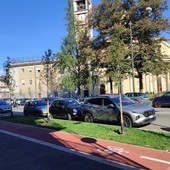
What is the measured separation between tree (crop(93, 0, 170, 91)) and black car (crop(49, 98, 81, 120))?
55.7 feet

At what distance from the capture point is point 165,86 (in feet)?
199

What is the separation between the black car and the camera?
17.2m

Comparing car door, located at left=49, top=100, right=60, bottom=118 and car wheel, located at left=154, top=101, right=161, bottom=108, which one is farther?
car wheel, located at left=154, top=101, right=161, bottom=108

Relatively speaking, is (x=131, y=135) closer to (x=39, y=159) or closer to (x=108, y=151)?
(x=108, y=151)

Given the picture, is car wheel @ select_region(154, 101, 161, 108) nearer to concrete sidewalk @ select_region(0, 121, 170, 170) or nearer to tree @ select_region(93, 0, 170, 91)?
tree @ select_region(93, 0, 170, 91)

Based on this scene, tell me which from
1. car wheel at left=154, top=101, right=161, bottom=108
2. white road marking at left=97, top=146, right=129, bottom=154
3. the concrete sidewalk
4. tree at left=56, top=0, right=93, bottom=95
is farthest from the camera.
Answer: tree at left=56, top=0, right=93, bottom=95

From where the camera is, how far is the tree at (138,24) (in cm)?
3462

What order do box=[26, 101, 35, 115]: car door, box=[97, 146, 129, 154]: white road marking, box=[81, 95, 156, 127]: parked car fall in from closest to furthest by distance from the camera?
box=[97, 146, 129, 154]: white road marking
box=[81, 95, 156, 127]: parked car
box=[26, 101, 35, 115]: car door

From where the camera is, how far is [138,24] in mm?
34688

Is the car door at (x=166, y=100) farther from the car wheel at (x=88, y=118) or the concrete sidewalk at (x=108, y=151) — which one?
the concrete sidewalk at (x=108, y=151)

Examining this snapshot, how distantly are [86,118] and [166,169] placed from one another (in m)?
8.96

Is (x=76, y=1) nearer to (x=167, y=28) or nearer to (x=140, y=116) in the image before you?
(x=167, y=28)

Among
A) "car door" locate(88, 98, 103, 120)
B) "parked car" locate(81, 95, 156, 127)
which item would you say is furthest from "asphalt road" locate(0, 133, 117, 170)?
"car door" locate(88, 98, 103, 120)

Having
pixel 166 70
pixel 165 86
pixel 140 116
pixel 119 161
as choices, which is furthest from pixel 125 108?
pixel 165 86
